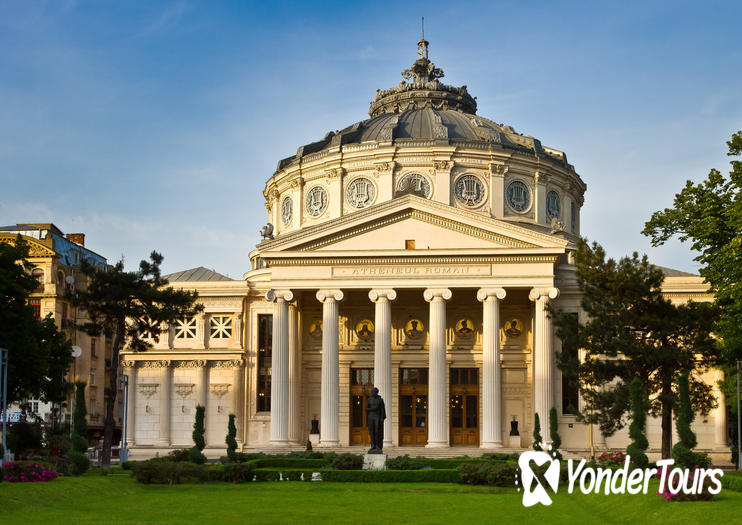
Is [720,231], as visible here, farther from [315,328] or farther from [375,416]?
[315,328]

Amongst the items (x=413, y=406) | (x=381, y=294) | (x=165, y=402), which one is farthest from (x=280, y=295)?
(x=165, y=402)

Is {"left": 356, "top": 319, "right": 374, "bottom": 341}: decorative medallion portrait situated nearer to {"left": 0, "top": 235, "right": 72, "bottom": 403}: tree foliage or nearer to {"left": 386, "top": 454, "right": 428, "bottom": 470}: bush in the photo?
{"left": 0, "top": 235, "right": 72, "bottom": 403}: tree foliage

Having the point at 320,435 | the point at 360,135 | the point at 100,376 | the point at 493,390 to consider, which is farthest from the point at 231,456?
the point at 100,376

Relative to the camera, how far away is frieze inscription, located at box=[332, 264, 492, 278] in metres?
63.3

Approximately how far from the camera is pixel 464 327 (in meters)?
69.6

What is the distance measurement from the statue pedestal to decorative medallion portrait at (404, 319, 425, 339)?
23.8 meters

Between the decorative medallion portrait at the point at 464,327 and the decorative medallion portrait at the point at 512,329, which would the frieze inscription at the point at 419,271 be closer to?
the decorative medallion portrait at the point at 464,327

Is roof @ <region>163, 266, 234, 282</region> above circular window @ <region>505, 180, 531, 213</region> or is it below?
below

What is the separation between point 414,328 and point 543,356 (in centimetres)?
1083

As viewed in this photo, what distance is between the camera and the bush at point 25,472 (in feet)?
122

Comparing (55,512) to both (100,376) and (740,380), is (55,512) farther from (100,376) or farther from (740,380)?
(100,376)

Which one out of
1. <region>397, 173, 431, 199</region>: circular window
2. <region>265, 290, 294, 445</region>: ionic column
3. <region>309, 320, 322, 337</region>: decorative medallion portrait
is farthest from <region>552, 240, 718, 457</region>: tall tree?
<region>397, 173, 431, 199</region>: circular window

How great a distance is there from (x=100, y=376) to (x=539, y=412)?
47232 millimetres

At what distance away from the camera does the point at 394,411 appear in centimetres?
6788
